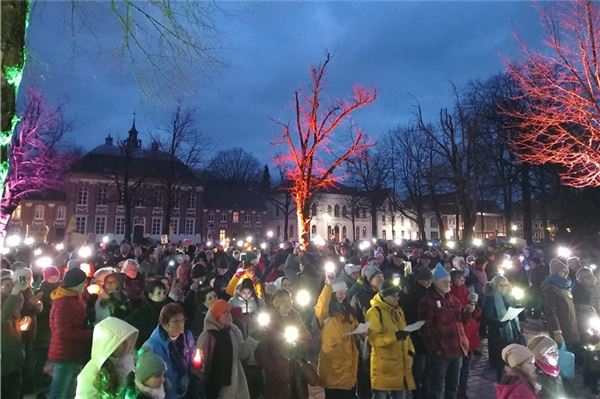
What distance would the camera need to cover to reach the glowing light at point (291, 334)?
4.85 meters

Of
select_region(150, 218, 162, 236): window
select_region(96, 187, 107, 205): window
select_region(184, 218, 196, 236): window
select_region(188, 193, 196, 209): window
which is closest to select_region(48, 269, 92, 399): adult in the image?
select_region(96, 187, 107, 205): window

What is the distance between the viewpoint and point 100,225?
2212 inches

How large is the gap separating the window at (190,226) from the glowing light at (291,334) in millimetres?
59197

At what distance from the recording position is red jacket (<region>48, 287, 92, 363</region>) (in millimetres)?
5098

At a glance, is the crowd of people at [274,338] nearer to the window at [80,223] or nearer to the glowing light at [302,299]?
the glowing light at [302,299]

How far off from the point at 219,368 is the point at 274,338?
774mm

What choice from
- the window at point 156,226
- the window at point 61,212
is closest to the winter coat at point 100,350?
the window at point 156,226

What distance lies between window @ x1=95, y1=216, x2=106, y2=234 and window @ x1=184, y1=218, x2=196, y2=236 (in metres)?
11.0

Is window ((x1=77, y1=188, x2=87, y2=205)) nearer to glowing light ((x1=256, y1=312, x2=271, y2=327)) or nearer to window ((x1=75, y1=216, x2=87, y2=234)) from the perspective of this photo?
window ((x1=75, y1=216, x2=87, y2=234))

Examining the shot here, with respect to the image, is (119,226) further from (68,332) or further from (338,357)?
(338,357)

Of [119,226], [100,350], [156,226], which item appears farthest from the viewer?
[156,226]

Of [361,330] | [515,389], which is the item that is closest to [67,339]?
[361,330]

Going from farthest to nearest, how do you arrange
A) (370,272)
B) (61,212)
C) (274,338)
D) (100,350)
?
1. (61,212)
2. (370,272)
3. (274,338)
4. (100,350)

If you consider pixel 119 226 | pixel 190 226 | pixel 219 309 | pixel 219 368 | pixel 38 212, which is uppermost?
pixel 38 212
